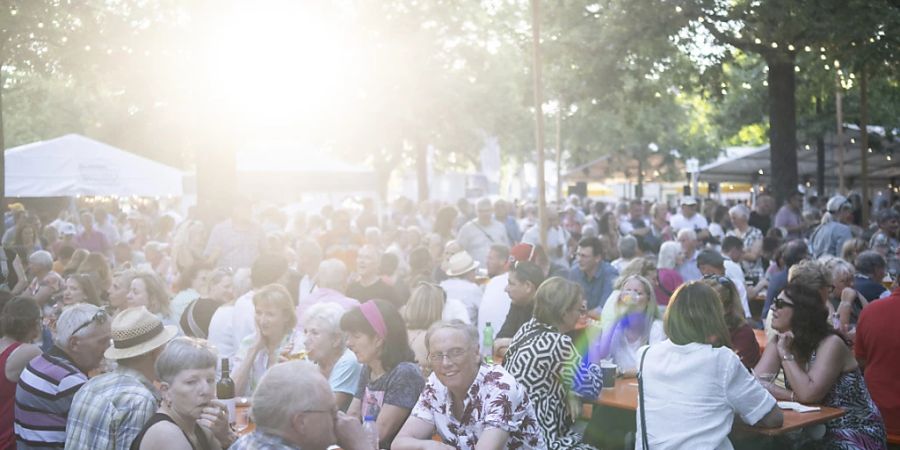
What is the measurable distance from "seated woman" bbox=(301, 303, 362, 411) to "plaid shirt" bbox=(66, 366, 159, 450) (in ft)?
4.71

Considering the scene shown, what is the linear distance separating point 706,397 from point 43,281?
24.9ft

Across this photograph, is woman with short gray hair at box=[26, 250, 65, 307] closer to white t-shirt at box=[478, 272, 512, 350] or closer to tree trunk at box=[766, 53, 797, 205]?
white t-shirt at box=[478, 272, 512, 350]

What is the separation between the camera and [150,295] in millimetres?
8391

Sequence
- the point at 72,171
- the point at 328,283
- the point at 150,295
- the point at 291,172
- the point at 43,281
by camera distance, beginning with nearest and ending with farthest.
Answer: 1. the point at 150,295
2. the point at 328,283
3. the point at 43,281
4. the point at 72,171
5. the point at 291,172

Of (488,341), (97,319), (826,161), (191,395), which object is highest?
(826,161)

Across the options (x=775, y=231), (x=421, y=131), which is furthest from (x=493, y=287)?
(x=421, y=131)

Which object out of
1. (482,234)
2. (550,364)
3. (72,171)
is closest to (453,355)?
(550,364)

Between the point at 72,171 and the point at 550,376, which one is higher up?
the point at 72,171

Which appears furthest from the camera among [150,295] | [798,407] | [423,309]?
[150,295]

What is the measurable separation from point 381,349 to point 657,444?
5.34 feet

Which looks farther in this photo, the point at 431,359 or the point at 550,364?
the point at 550,364

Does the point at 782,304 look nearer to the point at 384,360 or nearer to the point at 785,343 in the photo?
the point at 785,343

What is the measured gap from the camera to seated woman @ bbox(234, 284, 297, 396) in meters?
7.12

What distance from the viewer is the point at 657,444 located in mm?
5246
